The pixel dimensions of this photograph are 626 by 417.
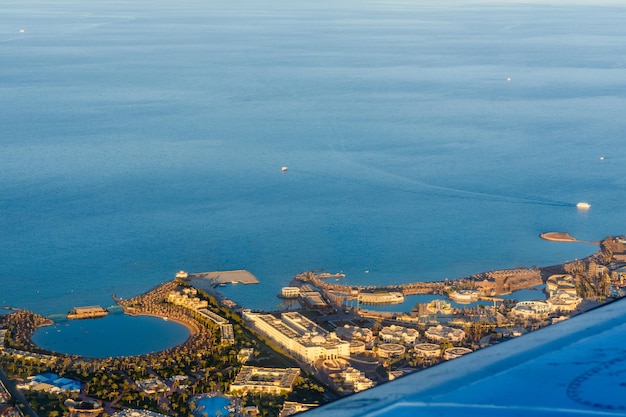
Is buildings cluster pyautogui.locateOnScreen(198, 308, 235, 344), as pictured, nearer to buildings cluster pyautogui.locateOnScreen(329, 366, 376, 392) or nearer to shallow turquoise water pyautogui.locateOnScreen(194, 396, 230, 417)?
buildings cluster pyautogui.locateOnScreen(329, 366, 376, 392)

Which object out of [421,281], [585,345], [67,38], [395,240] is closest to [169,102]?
[395,240]

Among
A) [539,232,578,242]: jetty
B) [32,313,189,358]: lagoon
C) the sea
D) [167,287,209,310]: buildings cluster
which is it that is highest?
the sea

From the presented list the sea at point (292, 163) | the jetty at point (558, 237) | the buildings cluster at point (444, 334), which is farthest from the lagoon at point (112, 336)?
the jetty at point (558, 237)

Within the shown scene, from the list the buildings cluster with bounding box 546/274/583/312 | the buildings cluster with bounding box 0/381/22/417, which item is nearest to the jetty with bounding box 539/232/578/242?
the buildings cluster with bounding box 546/274/583/312

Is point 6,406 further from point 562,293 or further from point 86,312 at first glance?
point 562,293

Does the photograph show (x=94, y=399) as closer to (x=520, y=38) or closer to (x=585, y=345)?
(x=585, y=345)
